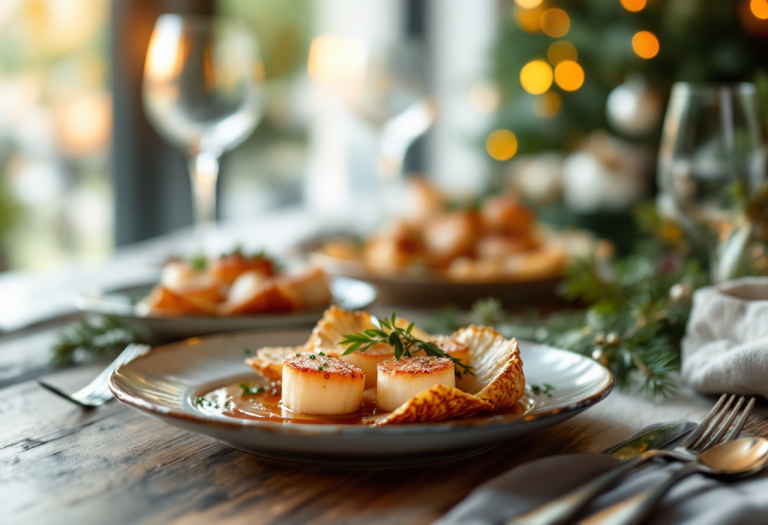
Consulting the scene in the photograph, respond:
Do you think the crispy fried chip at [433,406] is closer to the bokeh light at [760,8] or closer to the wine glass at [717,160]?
the wine glass at [717,160]

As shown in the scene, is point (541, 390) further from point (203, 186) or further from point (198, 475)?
point (203, 186)

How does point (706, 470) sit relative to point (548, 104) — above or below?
below

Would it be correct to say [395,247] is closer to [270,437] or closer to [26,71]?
[270,437]

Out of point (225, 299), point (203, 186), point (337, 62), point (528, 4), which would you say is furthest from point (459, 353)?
point (528, 4)

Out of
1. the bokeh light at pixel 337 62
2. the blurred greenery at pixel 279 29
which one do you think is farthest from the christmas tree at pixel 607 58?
the blurred greenery at pixel 279 29

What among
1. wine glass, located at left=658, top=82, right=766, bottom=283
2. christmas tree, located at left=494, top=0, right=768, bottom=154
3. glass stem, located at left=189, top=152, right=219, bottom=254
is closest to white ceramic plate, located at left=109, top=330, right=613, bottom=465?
wine glass, located at left=658, top=82, right=766, bottom=283

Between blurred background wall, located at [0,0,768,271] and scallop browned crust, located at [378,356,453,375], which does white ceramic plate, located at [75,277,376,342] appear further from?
blurred background wall, located at [0,0,768,271]

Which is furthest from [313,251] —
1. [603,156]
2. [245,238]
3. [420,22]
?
[420,22]
